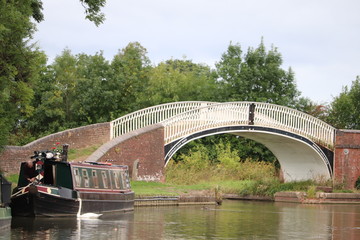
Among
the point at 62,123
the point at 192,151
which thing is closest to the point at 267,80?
the point at 192,151

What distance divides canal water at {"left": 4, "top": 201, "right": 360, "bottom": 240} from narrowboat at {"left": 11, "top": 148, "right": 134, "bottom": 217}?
403 mm

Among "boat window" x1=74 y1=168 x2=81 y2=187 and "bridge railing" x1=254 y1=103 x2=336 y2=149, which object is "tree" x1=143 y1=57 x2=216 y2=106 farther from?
"boat window" x1=74 y1=168 x2=81 y2=187

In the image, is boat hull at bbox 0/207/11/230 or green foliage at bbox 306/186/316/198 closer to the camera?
boat hull at bbox 0/207/11/230

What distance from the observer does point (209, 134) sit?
33500mm

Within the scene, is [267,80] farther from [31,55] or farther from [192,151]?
[31,55]

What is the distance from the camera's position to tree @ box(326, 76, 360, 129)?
46.6 m

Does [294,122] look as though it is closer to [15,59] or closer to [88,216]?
[88,216]

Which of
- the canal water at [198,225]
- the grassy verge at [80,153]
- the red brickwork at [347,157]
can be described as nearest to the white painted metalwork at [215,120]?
the red brickwork at [347,157]

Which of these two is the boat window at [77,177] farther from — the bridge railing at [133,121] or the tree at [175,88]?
the tree at [175,88]

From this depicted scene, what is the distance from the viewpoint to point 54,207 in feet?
68.5

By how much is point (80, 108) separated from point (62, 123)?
1.32 meters

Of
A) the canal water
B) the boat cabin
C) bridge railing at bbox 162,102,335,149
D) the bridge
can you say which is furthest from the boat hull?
bridge railing at bbox 162,102,335,149

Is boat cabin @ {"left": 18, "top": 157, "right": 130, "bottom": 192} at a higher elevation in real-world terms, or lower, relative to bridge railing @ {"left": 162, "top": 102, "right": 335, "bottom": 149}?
lower

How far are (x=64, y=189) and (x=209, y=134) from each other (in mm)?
13293
